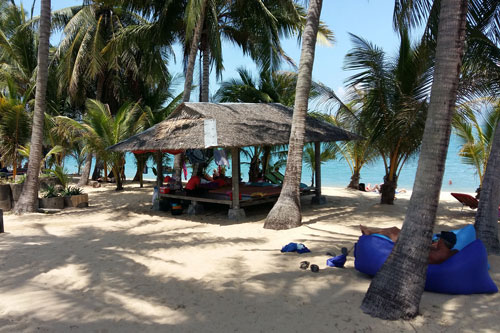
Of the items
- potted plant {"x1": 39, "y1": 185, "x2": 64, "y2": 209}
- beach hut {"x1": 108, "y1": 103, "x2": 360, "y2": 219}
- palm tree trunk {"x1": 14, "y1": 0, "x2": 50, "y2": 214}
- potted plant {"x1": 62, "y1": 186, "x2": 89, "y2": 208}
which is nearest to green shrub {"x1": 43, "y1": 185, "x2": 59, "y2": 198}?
potted plant {"x1": 39, "y1": 185, "x2": 64, "y2": 209}

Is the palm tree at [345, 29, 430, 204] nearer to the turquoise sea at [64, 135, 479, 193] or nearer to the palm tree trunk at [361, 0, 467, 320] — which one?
the palm tree trunk at [361, 0, 467, 320]

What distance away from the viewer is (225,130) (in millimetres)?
8500

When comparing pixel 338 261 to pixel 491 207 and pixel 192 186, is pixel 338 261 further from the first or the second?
pixel 192 186

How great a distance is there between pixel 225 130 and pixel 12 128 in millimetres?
7396

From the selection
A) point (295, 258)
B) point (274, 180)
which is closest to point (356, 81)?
point (274, 180)

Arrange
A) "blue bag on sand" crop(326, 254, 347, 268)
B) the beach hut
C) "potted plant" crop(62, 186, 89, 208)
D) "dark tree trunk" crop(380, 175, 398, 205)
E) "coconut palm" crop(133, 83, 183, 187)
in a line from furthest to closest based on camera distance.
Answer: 1. "coconut palm" crop(133, 83, 183, 187)
2. "potted plant" crop(62, 186, 89, 208)
3. "dark tree trunk" crop(380, 175, 398, 205)
4. the beach hut
5. "blue bag on sand" crop(326, 254, 347, 268)

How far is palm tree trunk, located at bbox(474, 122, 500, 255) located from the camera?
519cm

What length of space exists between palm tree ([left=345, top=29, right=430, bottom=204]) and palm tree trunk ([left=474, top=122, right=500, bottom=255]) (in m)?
3.78

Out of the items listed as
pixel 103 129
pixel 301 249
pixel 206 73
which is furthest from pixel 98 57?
pixel 301 249

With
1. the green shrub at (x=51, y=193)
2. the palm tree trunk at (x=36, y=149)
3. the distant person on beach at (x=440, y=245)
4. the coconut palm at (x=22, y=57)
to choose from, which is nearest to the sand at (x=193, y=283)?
the distant person on beach at (x=440, y=245)

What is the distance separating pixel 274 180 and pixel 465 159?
630 centimetres

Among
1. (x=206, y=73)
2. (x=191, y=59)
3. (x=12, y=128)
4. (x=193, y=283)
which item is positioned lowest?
(x=193, y=283)

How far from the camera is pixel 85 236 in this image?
274 inches

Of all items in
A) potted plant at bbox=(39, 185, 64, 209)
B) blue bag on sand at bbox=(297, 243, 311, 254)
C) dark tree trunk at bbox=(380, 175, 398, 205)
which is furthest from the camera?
dark tree trunk at bbox=(380, 175, 398, 205)
